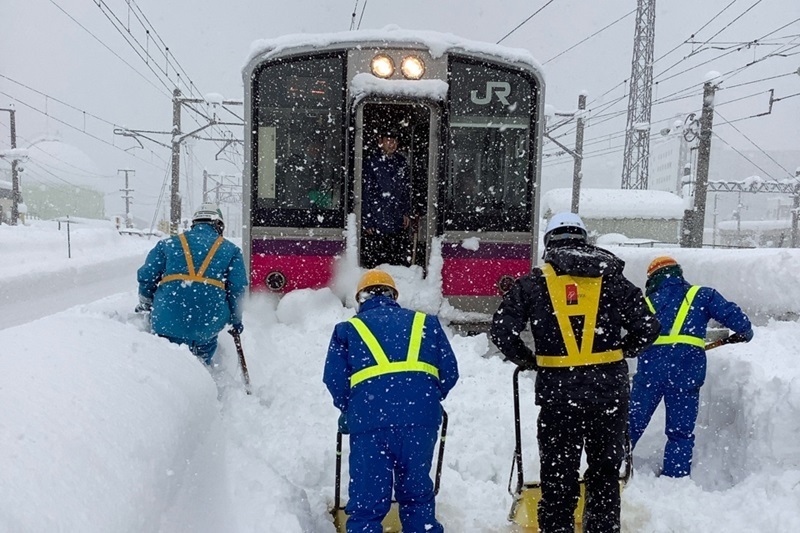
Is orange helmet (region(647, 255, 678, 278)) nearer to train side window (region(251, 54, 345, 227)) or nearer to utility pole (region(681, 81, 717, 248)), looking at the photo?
train side window (region(251, 54, 345, 227))

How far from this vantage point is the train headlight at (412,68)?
5438mm

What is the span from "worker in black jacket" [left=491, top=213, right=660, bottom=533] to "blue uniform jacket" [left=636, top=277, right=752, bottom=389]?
1.12 m

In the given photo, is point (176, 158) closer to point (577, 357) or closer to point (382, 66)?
point (382, 66)

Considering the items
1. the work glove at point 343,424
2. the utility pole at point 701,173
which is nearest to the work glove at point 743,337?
the work glove at point 343,424

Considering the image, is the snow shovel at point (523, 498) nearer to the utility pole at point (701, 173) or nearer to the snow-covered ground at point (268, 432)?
the snow-covered ground at point (268, 432)

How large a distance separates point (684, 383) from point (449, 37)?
369 centimetres

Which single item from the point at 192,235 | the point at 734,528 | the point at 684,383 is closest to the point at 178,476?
the point at 192,235

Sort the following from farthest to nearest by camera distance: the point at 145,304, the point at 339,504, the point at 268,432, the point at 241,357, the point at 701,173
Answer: the point at 701,173, the point at 241,357, the point at 145,304, the point at 268,432, the point at 339,504

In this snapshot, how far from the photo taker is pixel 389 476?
100.0 inches

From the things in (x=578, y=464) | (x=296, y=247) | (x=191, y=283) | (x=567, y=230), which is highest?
(x=567, y=230)

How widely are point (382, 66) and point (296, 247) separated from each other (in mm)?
1890

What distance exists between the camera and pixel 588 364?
276cm

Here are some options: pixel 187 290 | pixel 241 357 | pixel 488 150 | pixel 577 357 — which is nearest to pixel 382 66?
pixel 488 150

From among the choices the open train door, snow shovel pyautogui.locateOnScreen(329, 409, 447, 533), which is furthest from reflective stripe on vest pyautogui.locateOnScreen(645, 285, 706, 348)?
the open train door
